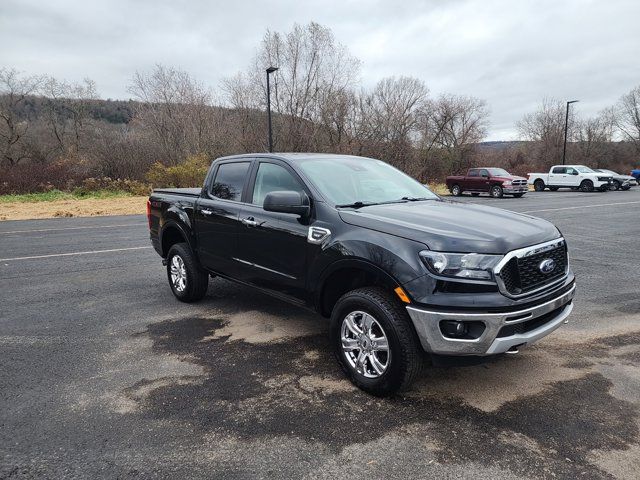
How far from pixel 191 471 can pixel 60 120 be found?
4586 cm

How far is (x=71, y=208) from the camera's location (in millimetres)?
19156

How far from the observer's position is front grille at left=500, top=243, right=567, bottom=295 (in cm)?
311

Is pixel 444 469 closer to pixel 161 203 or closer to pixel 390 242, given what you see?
pixel 390 242

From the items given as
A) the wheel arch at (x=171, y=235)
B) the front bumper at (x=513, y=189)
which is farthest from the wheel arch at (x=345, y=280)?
the front bumper at (x=513, y=189)

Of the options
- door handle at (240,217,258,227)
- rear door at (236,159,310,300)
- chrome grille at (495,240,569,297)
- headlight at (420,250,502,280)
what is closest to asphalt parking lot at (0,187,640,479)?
rear door at (236,159,310,300)

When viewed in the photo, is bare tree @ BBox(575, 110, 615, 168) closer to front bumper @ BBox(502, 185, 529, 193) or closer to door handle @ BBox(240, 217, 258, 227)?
front bumper @ BBox(502, 185, 529, 193)

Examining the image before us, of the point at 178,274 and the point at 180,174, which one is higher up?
the point at 180,174

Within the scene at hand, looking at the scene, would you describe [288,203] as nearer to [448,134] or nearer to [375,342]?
[375,342]

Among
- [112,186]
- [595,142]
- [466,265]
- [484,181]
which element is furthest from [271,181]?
[595,142]

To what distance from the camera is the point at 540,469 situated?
257cm

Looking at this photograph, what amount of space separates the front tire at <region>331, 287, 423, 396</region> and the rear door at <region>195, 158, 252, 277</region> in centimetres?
173

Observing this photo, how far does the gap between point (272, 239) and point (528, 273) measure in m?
2.17

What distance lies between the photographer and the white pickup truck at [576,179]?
30.1m

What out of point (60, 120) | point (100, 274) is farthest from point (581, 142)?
point (100, 274)
